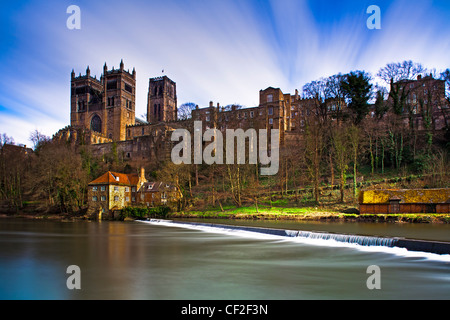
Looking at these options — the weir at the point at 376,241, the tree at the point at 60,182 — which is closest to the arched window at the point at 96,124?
the tree at the point at 60,182

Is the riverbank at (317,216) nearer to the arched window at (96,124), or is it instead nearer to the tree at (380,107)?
the tree at (380,107)

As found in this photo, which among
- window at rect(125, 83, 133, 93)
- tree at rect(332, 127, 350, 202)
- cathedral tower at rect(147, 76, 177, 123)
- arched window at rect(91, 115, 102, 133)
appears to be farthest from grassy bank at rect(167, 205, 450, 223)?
cathedral tower at rect(147, 76, 177, 123)

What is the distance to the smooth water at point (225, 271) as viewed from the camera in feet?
28.5

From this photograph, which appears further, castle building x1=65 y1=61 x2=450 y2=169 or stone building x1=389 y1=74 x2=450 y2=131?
castle building x1=65 y1=61 x2=450 y2=169

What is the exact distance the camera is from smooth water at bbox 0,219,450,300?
8.69 meters

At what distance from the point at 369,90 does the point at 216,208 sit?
29031mm

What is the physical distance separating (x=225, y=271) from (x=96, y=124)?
313 ft

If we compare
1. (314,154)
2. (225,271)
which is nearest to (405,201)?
(314,154)

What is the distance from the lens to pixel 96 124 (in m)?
97.4

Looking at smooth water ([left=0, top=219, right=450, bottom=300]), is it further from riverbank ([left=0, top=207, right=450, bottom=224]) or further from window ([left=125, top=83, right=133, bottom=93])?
window ([left=125, top=83, right=133, bottom=93])

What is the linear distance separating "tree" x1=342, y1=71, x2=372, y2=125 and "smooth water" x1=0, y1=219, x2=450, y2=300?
118ft

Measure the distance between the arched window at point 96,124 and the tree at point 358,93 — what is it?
237ft

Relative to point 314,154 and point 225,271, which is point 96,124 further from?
point 225,271
